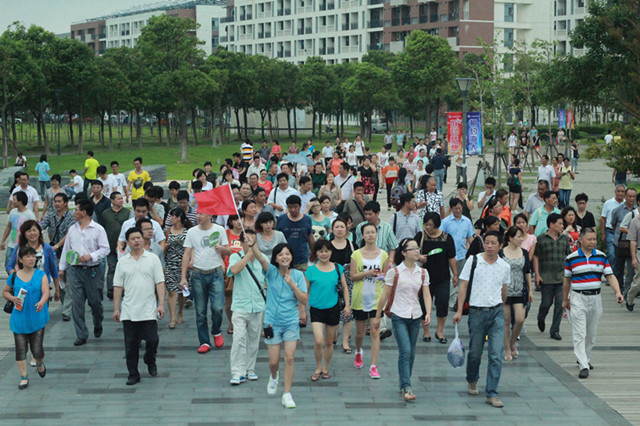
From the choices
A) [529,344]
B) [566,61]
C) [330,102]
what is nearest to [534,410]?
[529,344]

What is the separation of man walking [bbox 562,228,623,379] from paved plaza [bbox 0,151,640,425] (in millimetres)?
381

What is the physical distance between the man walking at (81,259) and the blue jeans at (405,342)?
4209 millimetres

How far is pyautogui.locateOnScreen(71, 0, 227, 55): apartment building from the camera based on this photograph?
A: 130 meters

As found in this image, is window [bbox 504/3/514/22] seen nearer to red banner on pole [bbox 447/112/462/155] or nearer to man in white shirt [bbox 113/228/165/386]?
red banner on pole [bbox 447/112/462/155]

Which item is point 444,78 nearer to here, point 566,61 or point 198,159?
point 198,159

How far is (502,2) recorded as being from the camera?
94.9m

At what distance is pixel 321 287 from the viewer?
908 cm

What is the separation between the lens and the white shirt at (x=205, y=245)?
10.5 metres

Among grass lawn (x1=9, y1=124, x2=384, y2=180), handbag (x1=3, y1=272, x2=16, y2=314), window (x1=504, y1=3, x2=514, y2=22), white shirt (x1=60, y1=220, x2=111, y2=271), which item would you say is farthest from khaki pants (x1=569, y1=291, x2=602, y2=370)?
window (x1=504, y1=3, x2=514, y2=22)

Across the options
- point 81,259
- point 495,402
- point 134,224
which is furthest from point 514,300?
point 81,259

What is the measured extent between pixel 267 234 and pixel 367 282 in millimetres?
1241

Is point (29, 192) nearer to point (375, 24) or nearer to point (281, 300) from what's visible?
point (281, 300)

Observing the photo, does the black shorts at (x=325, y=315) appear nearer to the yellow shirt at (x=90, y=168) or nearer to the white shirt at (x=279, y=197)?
the white shirt at (x=279, y=197)

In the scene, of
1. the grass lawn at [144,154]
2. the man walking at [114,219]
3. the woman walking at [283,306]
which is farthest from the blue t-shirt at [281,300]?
the grass lawn at [144,154]
